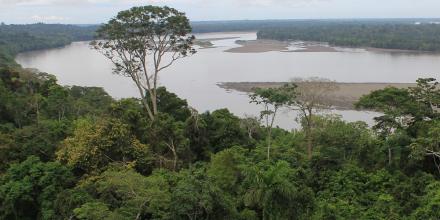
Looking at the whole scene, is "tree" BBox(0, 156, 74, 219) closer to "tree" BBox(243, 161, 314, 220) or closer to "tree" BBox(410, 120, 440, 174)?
"tree" BBox(243, 161, 314, 220)

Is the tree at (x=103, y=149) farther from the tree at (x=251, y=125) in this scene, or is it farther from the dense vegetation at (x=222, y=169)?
the tree at (x=251, y=125)

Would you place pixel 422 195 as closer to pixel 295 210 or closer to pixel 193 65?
pixel 295 210

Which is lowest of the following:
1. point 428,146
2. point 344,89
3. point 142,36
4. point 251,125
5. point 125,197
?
point 344,89

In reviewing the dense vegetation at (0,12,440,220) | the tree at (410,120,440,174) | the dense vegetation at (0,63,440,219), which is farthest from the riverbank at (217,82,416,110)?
the tree at (410,120,440,174)

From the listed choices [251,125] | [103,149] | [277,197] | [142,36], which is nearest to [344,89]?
[251,125]

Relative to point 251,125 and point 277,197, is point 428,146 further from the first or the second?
point 251,125

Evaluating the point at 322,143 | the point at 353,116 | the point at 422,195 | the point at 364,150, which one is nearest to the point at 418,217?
the point at 422,195
